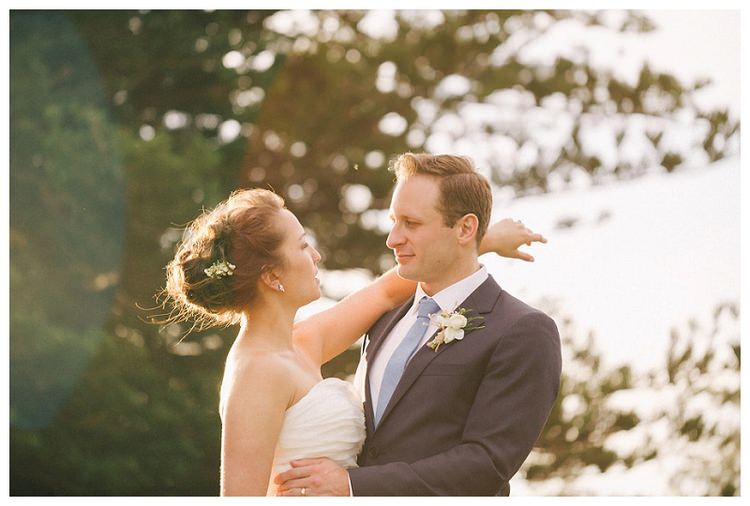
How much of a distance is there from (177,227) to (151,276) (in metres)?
0.65

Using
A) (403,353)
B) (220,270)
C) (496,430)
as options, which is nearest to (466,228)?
(403,353)

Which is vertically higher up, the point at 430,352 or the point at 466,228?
the point at 466,228

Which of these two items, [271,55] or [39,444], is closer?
[39,444]

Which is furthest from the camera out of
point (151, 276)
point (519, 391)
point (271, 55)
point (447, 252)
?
point (271, 55)

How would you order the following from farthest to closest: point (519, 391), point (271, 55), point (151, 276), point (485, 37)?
point (485, 37) → point (271, 55) → point (151, 276) → point (519, 391)

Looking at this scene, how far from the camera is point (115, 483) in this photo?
9734mm

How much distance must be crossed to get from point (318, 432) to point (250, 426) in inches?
10.3

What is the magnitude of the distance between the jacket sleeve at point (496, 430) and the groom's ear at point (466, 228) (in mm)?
373

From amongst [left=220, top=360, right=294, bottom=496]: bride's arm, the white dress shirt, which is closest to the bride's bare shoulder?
[left=220, top=360, right=294, bottom=496]: bride's arm

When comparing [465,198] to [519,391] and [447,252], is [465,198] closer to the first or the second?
[447,252]

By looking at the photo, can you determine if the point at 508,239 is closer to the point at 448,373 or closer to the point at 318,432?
the point at 448,373

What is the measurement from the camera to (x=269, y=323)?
12.1ft
